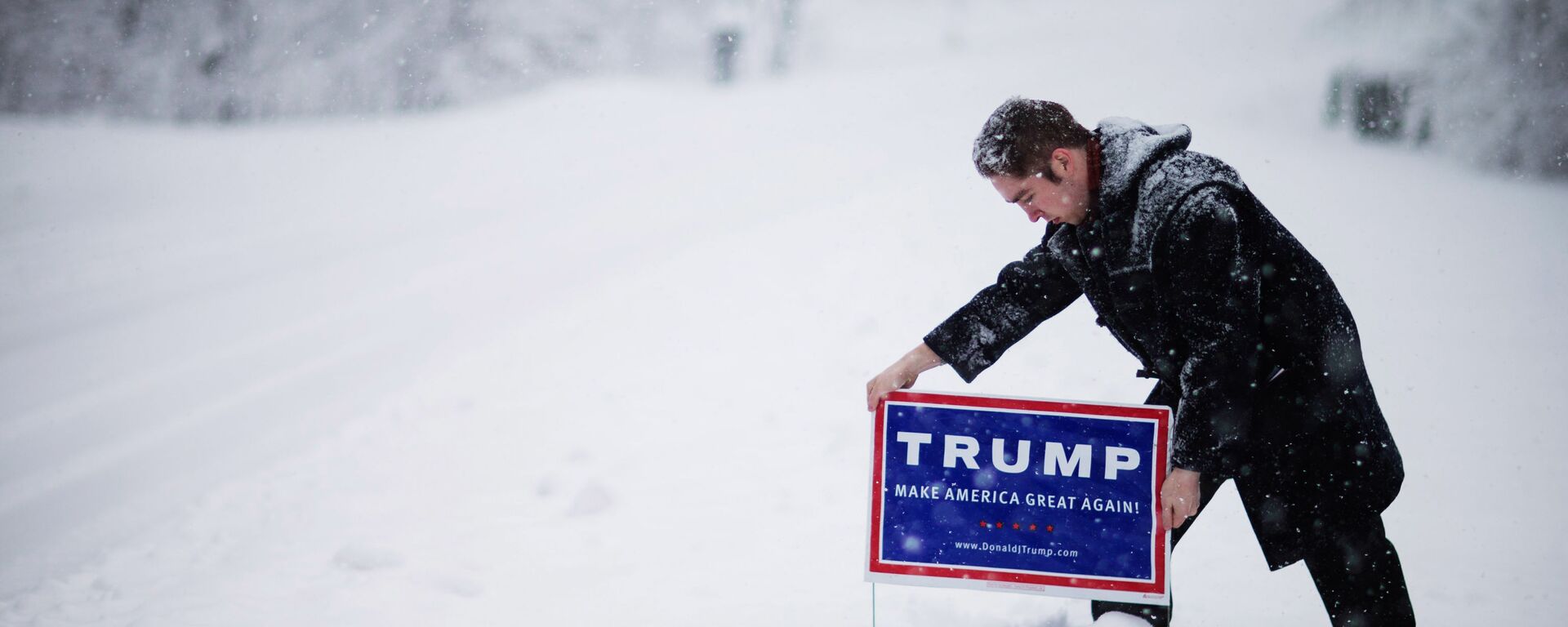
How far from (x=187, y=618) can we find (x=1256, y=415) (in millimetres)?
3100

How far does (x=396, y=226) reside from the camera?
9.03 meters

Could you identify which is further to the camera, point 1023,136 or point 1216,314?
point 1023,136

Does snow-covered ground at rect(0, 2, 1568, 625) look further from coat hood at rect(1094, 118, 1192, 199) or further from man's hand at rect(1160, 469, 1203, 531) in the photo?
coat hood at rect(1094, 118, 1192, 199)

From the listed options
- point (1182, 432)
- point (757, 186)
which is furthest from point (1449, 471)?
point (757, 186)

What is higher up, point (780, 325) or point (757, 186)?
point (757, 186)

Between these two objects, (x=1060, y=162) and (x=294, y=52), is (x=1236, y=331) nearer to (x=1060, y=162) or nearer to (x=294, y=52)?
(x=1060, y=162)

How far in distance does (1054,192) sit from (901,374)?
60 centimetres

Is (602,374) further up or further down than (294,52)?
further down

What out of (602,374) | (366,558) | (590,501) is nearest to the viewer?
(366,558)

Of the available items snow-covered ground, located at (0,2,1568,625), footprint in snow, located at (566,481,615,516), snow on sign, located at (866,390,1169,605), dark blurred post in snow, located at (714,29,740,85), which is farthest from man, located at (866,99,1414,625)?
dark blurred post in snow, located at (714,29,740,85)

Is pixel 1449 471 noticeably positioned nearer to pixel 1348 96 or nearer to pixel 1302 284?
pixel 1302 284

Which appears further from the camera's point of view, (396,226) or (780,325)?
(396,226)

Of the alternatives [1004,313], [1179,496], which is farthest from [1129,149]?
[1179,496]

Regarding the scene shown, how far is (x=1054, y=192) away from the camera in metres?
1.86
